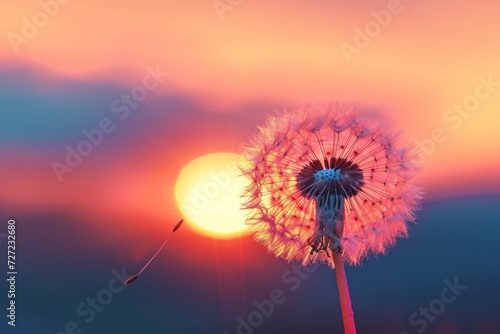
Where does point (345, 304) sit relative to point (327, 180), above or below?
below

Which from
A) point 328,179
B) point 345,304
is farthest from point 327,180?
point 345,304

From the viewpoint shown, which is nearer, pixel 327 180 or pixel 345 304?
pixel 345 304

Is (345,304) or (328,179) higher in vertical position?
(328,179)

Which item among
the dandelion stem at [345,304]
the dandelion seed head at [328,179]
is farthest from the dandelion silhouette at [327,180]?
the dandelion stem at [345,304]

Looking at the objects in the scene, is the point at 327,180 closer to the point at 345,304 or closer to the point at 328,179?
the point at 328,179

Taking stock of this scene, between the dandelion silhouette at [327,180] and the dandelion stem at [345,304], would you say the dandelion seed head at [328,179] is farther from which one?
the dandelion stem at [345,304]

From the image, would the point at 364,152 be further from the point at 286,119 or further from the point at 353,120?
the point at 286,119
